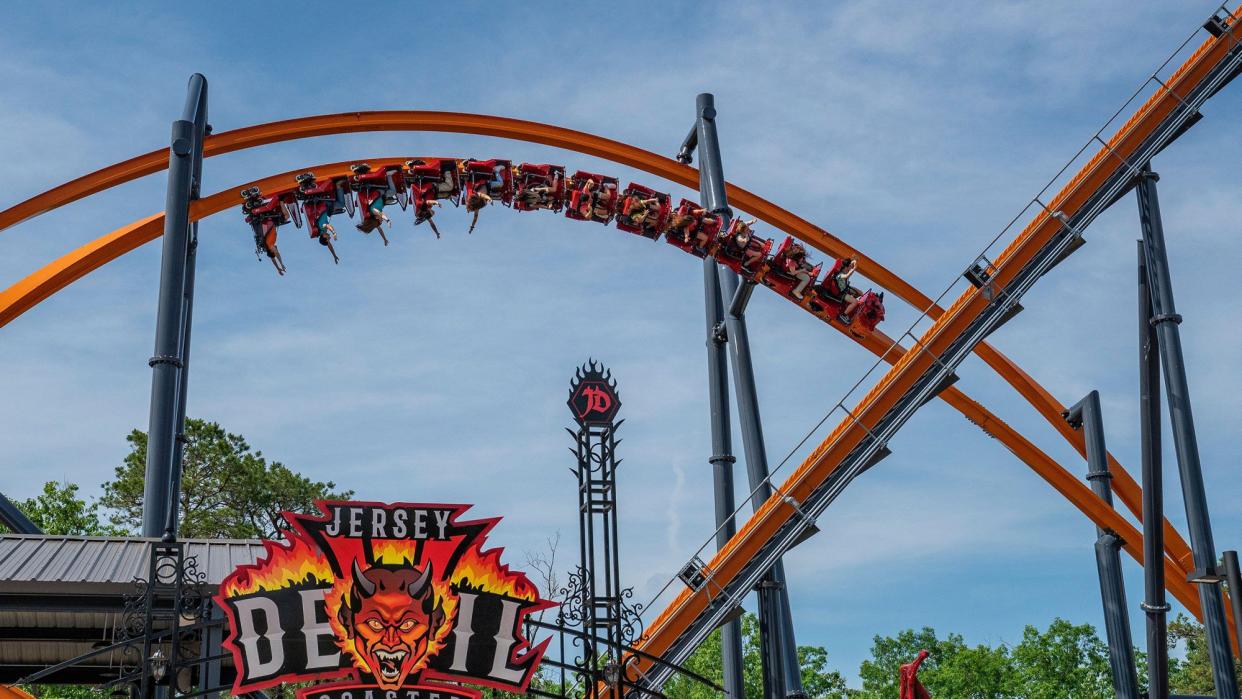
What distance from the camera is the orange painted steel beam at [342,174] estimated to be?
17.0 meters

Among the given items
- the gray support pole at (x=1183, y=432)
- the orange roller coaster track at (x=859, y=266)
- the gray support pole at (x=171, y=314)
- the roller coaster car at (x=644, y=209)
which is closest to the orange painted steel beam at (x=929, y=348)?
the orange roller coaster track at (x=859, y=266)

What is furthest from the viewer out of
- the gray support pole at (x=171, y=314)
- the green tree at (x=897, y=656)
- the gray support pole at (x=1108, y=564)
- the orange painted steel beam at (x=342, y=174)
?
the green tree at (x=897, y=656)

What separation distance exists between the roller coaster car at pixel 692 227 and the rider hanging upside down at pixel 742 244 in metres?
0.16

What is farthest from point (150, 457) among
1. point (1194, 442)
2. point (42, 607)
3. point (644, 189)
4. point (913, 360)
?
point (1194, 442)

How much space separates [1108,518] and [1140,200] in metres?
5.17

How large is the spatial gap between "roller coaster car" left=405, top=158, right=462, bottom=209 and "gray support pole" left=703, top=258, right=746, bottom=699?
145 inches

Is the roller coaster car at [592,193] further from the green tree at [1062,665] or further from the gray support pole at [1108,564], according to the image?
the green tree at [1062,665]

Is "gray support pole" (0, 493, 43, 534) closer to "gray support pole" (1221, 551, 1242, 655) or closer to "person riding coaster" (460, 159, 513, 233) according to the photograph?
"person riding coaster" (460, 159, 513, 233)

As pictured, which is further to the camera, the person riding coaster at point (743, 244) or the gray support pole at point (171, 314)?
the person riding coaster at point (743, 244)

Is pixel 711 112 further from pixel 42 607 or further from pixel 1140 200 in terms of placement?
pixel 42 607

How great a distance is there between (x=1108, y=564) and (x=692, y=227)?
313 inches

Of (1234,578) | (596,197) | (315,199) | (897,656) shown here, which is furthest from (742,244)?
(897,656)

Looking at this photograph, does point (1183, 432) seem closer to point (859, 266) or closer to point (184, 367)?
point (859, 266)

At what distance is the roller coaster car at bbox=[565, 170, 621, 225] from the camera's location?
16.7 meters
